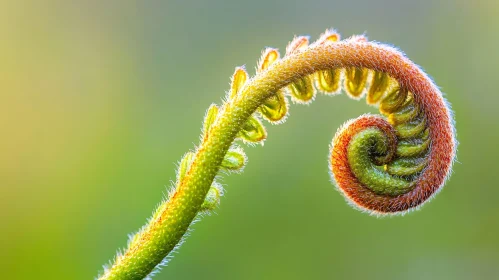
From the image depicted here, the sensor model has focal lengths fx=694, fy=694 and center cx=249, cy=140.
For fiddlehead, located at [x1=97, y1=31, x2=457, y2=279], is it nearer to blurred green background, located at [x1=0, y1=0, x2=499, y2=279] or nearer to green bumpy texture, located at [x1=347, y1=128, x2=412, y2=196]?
green bumpy texture, located at [x1=347, y1=128, x2=412, y2=196]

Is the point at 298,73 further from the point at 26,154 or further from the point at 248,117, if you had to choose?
the point at 26,154

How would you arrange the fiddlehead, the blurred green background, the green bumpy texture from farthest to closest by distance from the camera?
1. the blurred green background
2. the green bumpy texture
3. the fiddlehead

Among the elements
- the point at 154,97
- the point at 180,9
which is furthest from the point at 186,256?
the point at 180,9

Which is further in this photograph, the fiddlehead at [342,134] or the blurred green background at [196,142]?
the blurred green background at [196,142]

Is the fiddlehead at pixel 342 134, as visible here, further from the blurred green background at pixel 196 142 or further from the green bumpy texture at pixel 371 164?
the blurred green background at pixel 196 142

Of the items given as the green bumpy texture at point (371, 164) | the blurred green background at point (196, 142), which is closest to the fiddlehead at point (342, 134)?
the green bumpy texture at point (371, 164)

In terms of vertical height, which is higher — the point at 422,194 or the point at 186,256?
the point at 186,256

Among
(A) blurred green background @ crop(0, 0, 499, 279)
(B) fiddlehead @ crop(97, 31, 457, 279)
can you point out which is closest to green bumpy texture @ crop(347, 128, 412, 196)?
(B) fiddlehead @ crop(97, 31, 457, 279)
